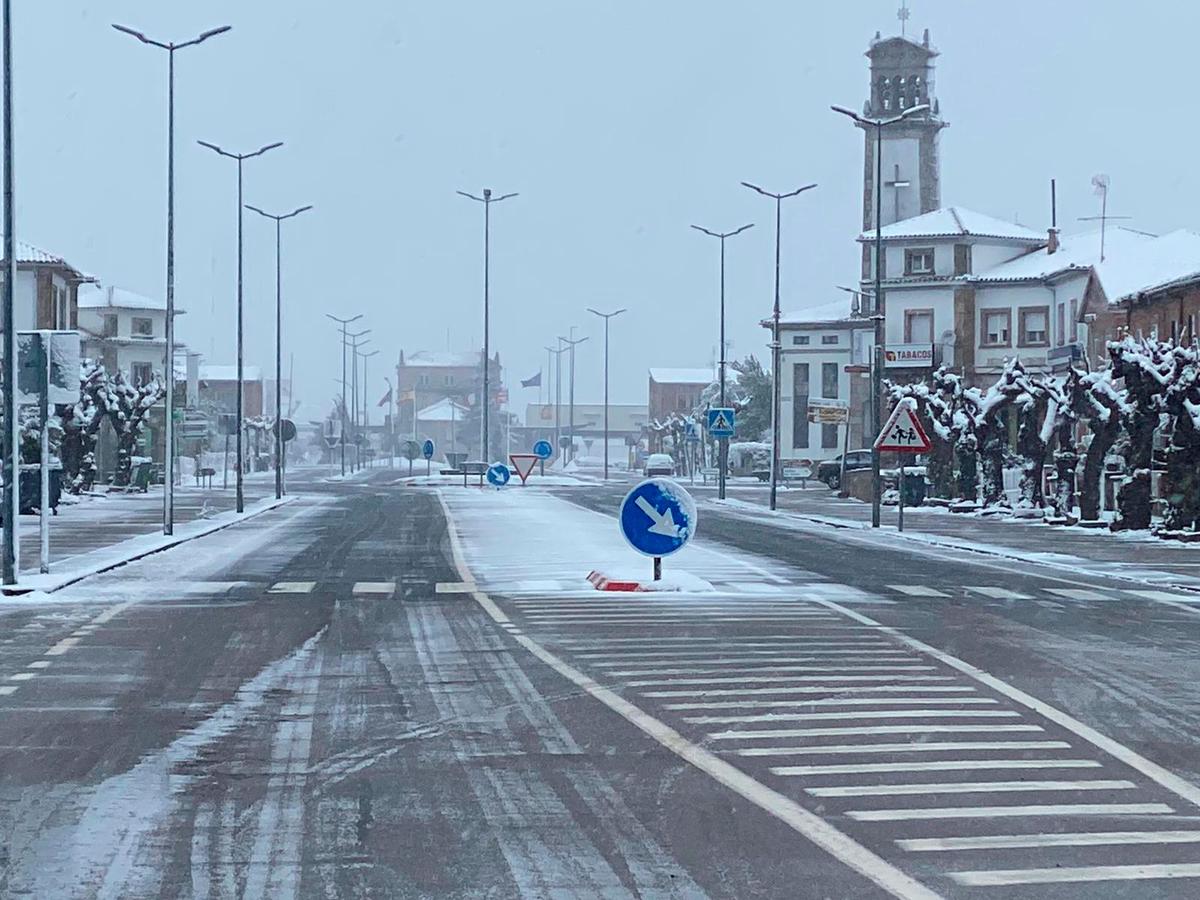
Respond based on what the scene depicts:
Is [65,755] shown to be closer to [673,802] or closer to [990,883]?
[673,802]

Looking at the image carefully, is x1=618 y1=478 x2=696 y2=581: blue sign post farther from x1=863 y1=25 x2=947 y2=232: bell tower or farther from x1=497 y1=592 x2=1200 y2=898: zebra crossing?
x1=863 y1=25 x2=947 y2=232: bell tower

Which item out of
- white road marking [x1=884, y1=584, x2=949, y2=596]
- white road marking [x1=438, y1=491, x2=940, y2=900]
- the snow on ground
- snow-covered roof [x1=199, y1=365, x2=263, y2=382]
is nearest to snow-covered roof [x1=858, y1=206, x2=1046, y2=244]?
the snow on ground

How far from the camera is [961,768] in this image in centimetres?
966

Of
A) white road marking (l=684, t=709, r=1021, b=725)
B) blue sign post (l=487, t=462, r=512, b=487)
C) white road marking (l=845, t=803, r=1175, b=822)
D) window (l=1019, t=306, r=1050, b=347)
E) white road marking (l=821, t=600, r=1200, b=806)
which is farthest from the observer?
window (l=1019, t=306, r=1050, b=347)

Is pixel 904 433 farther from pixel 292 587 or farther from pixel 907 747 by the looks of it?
pixel 907 747

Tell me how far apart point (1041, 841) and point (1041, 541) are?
29.9m

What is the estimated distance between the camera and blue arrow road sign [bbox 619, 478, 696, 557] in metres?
20.4

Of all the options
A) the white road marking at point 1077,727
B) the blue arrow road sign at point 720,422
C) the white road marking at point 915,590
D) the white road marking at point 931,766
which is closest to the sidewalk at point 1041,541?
the blue arrow road sign at point 720,422

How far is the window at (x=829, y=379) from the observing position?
107 metres

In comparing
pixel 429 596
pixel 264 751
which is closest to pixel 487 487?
pixel 429 596

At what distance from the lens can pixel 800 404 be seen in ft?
353

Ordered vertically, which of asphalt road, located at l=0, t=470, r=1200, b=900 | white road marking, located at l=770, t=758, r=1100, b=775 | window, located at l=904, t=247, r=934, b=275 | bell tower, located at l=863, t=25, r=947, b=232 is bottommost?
asphalt road, located at l=0, t=470, r=1200, b=900

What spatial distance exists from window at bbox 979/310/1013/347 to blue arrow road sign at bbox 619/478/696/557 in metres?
65.7

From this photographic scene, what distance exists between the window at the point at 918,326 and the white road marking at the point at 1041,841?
79.4 metres
